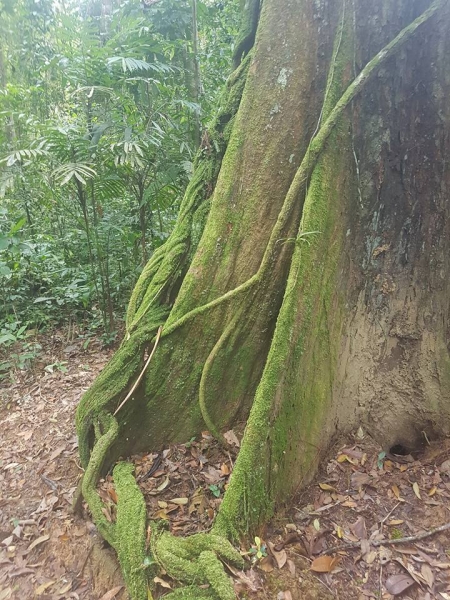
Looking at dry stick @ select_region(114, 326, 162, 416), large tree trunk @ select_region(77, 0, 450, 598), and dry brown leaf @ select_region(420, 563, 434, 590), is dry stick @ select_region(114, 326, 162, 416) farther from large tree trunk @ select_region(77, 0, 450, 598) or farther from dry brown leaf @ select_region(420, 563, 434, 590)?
dry brown leaf @ select_region(420, 563, 434, 590)

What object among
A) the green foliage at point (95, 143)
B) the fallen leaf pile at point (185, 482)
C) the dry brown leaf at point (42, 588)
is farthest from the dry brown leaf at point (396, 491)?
the green foliage at point (95, 143)

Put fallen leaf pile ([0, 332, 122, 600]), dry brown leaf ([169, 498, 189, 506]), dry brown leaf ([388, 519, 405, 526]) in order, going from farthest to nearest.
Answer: dry brown leaf ([169, 498, 189, 506]) → fallen leaf pile ([0, 332, 122, 600]) → dry brown leaf ([388, 519, 405, 526])

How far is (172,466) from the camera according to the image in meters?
2.88

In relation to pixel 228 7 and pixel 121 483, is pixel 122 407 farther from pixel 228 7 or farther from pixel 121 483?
pixel 228 7

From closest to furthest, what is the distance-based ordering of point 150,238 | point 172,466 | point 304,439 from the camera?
point 304,439 < point 172,466 < point 150,238

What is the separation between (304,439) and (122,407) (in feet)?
4.23

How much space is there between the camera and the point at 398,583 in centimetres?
204

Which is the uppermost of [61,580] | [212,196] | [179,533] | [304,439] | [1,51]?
[1,51]

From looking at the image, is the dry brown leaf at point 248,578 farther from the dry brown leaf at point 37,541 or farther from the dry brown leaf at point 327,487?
the dry brown leaf at point 37,541

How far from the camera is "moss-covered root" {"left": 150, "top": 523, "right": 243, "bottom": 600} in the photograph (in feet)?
6.08

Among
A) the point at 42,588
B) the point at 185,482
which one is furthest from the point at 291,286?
the point at 42,588

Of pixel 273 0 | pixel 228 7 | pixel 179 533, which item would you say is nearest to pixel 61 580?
pixel 179 533

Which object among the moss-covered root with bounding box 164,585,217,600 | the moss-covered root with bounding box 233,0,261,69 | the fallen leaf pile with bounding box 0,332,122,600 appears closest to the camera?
the moss-covered root with bounding box 164,585,217,600

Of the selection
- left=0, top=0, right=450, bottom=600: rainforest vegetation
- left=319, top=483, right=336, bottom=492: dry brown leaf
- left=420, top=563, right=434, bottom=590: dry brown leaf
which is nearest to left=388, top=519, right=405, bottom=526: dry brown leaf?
left=420, top=563, right=434, bottom=590: dry brown leaf
